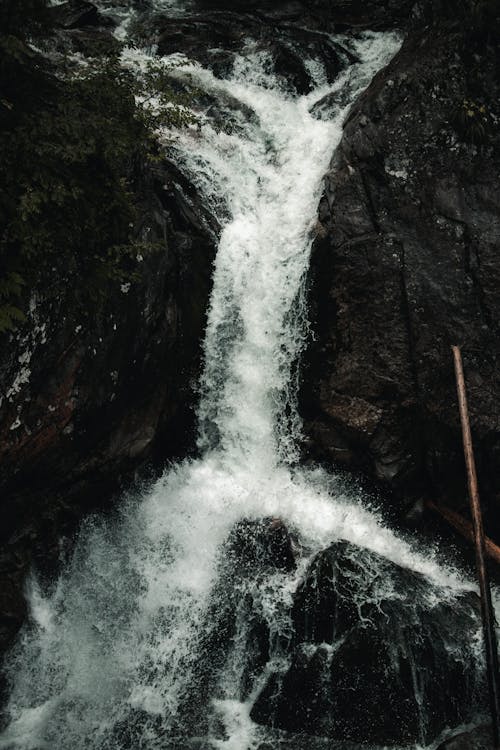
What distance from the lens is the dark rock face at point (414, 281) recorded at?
24.2 feet

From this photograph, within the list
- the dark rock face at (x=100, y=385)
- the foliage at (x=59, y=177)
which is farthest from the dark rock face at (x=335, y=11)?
the foliage at (x=59, y=177)

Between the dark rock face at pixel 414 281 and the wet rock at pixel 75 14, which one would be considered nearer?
the dark rock face at pixel 414 281

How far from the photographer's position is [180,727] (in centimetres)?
543

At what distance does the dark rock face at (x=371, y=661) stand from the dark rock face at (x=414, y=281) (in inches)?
68.4

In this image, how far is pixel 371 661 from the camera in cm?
570

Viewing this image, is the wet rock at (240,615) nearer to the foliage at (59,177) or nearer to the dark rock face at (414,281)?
the dark rock face at (414,281)

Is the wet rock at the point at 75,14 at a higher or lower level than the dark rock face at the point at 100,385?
higher

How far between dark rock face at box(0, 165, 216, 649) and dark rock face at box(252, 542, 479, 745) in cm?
300

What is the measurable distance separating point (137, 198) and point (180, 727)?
6214mm

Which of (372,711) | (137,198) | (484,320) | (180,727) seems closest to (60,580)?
(180,727)

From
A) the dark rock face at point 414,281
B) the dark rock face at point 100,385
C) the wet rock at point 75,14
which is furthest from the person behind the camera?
the wet rock at point 75,14

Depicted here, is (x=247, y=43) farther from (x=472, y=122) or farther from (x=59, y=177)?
(x=59, y=177)

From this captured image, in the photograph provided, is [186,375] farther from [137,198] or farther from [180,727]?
[180,727]

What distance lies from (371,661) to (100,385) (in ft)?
14.4
